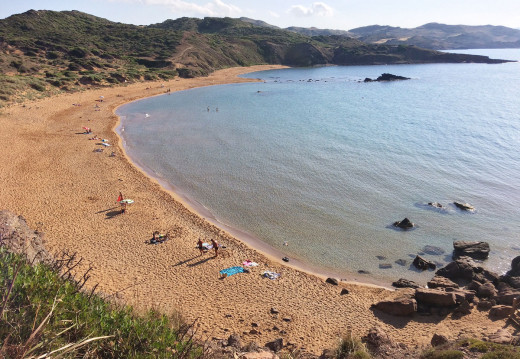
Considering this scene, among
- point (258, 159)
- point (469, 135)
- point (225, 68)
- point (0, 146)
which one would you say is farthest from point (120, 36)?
point (469, 135)

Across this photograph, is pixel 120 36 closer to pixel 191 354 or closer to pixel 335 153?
pixel 335 153

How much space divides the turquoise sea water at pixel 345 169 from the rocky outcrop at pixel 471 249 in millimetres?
499

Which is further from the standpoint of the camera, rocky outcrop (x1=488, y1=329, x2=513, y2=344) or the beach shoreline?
the beach shoreline

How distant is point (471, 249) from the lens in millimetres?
19016

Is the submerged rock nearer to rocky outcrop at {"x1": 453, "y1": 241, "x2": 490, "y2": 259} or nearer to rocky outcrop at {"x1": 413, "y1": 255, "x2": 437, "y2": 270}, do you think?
rocky outcrop at {"x1": 453, "y1": 241, "x2": 490, "y2": 259}

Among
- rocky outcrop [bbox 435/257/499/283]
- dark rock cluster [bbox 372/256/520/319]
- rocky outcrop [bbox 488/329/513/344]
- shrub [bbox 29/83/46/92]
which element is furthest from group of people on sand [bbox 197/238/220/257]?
shrub [bbox 29/83/46/92]

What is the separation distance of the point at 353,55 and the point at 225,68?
6299 cm

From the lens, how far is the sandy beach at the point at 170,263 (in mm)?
13680

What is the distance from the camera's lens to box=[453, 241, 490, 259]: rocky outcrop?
61.9 ft

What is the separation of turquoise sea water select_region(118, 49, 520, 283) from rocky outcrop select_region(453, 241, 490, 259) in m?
0.50

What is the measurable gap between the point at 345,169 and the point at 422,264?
47.7 feet

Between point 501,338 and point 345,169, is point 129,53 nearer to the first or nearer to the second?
point 345,169

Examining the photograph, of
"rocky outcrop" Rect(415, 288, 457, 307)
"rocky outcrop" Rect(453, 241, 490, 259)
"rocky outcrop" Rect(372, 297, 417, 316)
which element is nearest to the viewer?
"rocky outcrop" Rect(372, 297, 417, 316)

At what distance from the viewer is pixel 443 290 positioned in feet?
50.9
